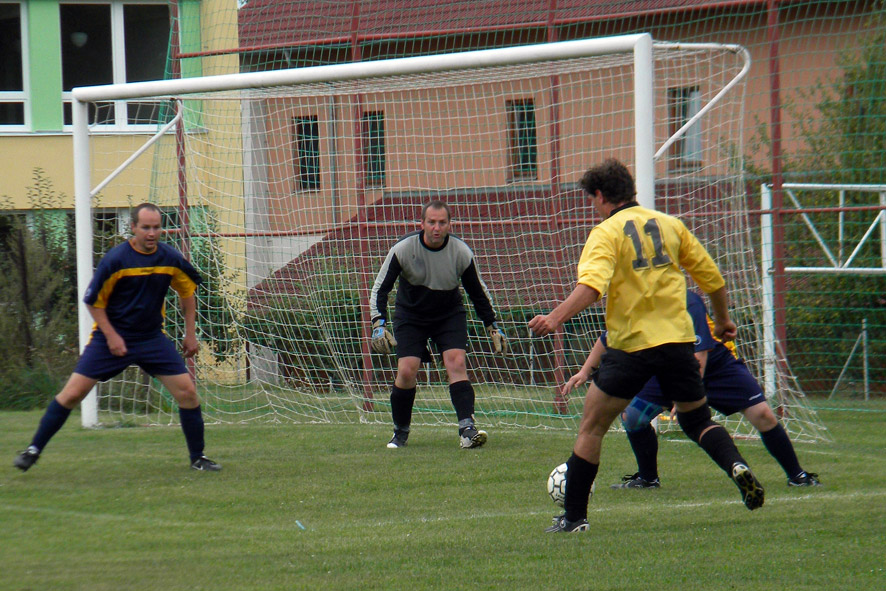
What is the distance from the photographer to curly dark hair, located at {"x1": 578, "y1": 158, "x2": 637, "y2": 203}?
5273 millimetres

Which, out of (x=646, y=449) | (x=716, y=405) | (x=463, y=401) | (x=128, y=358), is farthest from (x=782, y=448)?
(x=128, y=358)

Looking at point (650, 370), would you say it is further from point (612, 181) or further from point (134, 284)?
point (134, 284)

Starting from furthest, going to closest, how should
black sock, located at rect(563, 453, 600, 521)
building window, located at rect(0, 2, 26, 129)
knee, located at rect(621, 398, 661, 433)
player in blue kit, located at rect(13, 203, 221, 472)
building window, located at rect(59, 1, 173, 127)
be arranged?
building window, located at rect(59, 1, 173, 127), building window, located at rect(0, 2, 26, 129), player in blue kit, located at rect(13, 203, 221, 472), knee, located at rect(621, 398, 661, 433), black sock, located at rect(563, 453, 600, 521)

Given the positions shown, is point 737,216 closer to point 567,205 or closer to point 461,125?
point 567,205

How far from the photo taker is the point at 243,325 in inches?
438

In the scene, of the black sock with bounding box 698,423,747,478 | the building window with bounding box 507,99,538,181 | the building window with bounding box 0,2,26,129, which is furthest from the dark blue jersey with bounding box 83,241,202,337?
the building window with bounding box 0,2,26,129

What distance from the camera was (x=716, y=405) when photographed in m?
6.66

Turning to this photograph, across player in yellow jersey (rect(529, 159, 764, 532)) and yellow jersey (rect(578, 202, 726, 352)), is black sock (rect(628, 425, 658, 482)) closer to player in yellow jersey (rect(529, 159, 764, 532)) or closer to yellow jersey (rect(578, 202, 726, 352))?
player in yellow jersey (rect(529, 159, 764, 532))

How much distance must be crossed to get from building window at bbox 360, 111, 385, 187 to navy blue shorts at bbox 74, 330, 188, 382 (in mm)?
4300

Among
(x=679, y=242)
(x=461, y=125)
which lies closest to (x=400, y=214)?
(x=461, y=125)

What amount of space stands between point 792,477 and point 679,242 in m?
2.12

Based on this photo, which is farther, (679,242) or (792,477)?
(792,477)

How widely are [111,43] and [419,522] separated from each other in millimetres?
17068

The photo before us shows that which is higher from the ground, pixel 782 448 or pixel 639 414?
pixel 639 414
